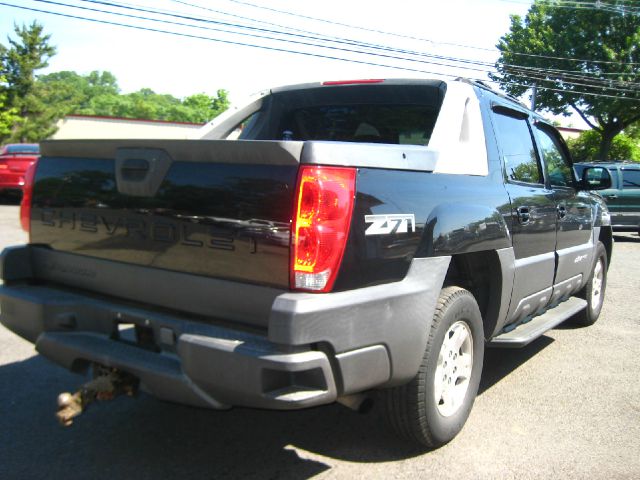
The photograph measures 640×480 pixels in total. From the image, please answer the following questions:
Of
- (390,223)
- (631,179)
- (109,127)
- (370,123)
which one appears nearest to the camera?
(390,223)

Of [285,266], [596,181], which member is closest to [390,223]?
[285,266]

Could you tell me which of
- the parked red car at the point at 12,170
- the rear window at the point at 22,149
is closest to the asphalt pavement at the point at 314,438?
the parked red car at the point at 12,170

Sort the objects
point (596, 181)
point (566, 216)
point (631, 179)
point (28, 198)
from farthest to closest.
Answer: point (631, 179) → point (596, 181) → point (566, 216) → point (28, 198)

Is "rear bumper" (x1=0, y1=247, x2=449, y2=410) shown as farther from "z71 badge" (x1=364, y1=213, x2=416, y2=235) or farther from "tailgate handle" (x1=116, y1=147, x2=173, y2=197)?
"tailgate handle" (x1=116, y1=147, x2=173, y2=197)

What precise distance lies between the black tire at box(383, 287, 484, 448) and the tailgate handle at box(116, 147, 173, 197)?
4.95 feet

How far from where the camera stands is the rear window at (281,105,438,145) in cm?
416

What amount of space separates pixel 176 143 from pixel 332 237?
34.1 inches

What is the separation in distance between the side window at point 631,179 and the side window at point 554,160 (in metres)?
10.6

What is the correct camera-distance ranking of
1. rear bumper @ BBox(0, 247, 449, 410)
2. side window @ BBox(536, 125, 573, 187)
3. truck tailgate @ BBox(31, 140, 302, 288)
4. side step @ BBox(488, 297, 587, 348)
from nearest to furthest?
1. rear bumper @ BBox(0, 247, 449, 410)
2. truck tailgate @ BBox(31, 140, 302, 288)
3. side step @ BBox(488, 297, 587, 348)
4. side window @ BBox(536, 125, 573, 187)

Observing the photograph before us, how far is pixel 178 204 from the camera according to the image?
9.06 feet

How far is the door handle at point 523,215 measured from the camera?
13.0 ft

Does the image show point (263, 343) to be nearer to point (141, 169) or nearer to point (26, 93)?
point (141, 169)

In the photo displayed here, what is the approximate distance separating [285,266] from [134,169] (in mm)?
979

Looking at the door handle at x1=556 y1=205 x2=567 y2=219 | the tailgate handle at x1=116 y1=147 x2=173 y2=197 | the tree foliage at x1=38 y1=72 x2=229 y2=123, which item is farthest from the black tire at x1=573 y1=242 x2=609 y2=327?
the tree foliage at x1=38 y1=72 x2=229 y2=123
